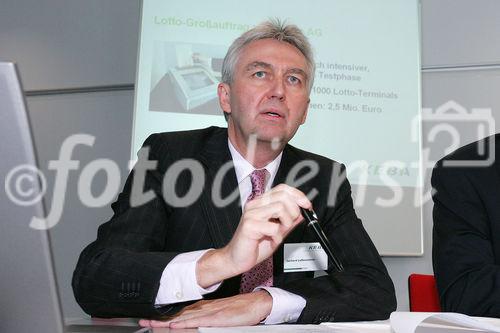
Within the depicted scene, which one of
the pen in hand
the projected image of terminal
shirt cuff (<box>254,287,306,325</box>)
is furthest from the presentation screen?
the pen in hand

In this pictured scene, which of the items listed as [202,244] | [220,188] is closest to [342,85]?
[220,188]

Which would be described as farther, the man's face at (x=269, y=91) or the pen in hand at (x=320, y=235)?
the man's face at (x=269, y=91)

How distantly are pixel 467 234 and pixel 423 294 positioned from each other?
15.4 inches


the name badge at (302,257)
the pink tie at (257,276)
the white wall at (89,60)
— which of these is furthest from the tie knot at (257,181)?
the white wall at (89,60)

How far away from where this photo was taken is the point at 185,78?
149 inches

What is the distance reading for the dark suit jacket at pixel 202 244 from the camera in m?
1.51

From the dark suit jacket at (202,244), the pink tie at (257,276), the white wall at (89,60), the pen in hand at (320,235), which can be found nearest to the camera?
the pen in hand at (320,235)

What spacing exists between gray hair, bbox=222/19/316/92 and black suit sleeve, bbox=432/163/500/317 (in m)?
0.59

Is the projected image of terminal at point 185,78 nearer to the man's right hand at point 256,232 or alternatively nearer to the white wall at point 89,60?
the white wall at point 89,60

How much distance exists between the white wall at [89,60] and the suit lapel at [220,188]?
7.19ft

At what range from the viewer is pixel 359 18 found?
3904 millimetres

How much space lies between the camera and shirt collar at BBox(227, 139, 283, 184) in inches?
81.0

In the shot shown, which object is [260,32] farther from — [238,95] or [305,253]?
[305,253]

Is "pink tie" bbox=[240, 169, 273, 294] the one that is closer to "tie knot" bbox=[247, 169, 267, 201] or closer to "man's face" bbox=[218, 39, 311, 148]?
"tie knot" bbox=[247, 169, 267, 201]
